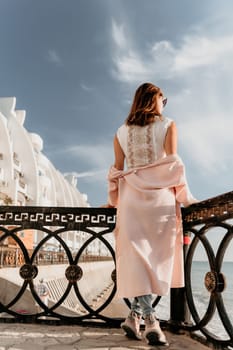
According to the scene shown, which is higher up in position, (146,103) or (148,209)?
(146,103)

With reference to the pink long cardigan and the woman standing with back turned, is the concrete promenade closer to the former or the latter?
the woman standing with back turned

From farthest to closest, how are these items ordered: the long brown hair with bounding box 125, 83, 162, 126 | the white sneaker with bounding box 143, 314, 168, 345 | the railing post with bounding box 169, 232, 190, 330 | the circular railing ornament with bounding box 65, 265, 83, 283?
the circular railing ornament with bounding box 65, 265, 83, 283 → the railing post with bounding box 169, 232, 190, 330 → the long brown hair with bounding box 125, 83, 162, 126 → the white sneaker with bounding box 143, 314, 168, 345

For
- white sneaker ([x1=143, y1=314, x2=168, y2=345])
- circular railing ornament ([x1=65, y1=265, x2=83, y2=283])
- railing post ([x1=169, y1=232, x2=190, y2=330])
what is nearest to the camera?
white sneaker ([x1=143, y1=314, x2=168, y2=345])

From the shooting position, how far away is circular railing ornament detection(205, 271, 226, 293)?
228 centimetres

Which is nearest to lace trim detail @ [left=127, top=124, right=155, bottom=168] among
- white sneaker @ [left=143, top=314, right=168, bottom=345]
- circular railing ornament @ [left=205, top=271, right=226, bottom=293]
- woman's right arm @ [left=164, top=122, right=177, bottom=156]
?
woman's right arm @ [left=164, top=122, right=177, bottom=156]

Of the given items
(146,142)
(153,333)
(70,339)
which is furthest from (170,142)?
(70,339)

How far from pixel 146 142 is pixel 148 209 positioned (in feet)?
1.66

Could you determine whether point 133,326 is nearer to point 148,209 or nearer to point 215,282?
point 215,282

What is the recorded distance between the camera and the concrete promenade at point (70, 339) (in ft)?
7.63

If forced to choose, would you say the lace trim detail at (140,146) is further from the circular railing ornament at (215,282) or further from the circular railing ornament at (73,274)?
the circular railing ornament at (73,274)

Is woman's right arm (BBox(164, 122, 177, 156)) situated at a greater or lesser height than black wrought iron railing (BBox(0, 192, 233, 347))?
greater

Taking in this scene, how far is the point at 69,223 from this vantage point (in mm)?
3141

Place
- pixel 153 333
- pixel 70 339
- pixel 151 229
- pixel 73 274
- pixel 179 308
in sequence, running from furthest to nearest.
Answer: pixel 73 274
pixel 179 308
pixel 70 339
pixel 151 229
pixel 153 333

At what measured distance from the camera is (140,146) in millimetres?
2625
